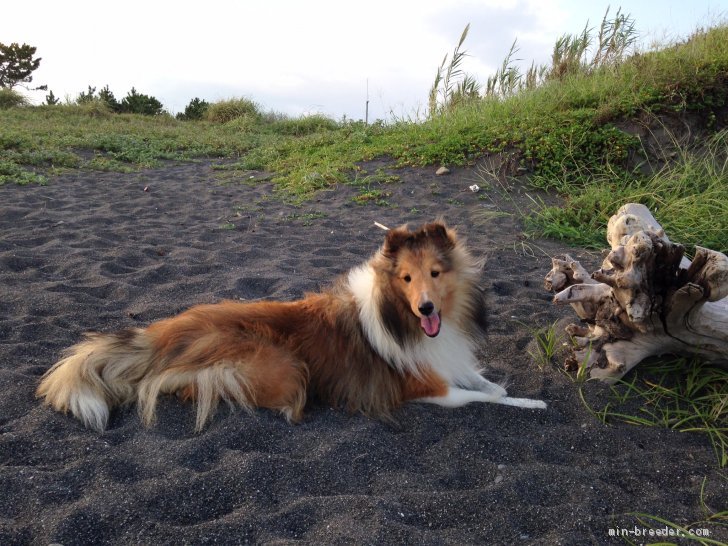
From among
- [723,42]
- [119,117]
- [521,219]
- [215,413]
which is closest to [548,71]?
[723,42]

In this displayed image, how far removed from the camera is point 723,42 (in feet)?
25.3

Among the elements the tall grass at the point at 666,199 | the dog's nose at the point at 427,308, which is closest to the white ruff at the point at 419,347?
the dog's nose at the point at 427,308

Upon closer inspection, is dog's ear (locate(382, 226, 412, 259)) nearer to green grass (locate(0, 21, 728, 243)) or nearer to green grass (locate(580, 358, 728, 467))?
green grass (locate(580, 358, 728, 467))

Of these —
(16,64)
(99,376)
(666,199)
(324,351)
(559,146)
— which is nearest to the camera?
(99,376)

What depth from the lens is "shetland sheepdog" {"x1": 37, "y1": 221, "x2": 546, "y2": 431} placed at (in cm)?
288

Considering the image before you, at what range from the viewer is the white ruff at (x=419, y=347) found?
3.16m

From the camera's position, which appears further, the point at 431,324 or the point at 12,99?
the point at 12,99

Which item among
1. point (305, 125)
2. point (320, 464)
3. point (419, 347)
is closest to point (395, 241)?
point (419, 347)

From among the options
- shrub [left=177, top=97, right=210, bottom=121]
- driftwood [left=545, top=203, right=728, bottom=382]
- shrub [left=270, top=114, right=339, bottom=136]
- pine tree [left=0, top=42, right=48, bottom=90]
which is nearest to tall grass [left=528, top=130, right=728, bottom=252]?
driftwood [left=545, top=203, right=728, bottom=382]

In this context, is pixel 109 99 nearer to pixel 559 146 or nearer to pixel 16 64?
pixel 16 64

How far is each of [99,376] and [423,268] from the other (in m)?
1.84

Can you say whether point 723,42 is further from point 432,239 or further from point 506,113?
point 432,239

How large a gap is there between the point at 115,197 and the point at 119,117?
9718 millimetres

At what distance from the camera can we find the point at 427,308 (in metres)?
2.91
